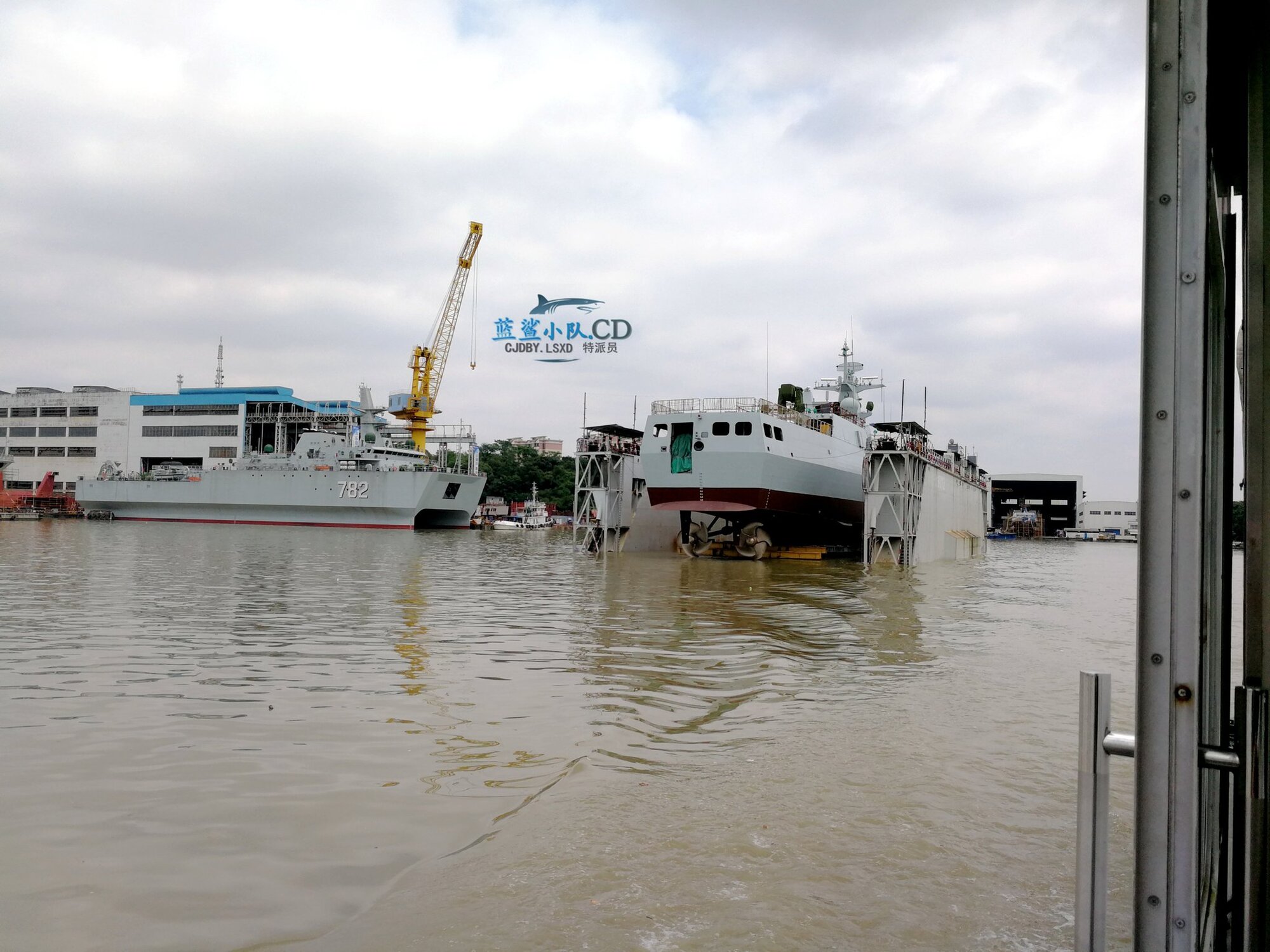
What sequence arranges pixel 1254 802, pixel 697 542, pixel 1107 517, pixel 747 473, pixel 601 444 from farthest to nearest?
1. pixel 1107 517
2. pixel 601 444
3. pixel 697 542
4. pixel 747 473
5. pixel 1254 802

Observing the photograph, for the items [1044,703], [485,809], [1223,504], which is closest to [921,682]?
[1044,703]

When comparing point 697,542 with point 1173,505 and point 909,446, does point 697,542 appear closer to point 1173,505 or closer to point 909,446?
point 909,446

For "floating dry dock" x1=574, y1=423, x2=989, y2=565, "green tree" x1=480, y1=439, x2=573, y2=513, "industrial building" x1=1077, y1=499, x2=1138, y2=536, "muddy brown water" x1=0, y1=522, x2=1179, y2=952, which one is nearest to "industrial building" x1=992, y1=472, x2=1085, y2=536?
"industrial building" x1=1077, y1=499, x2=1138, y2=536

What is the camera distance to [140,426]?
259 ft

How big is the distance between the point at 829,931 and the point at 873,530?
2841cm

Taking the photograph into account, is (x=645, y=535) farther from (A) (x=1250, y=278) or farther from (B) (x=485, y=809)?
(A) (x=1250, y=278)

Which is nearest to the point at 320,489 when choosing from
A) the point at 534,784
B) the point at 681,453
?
the point at 681,453

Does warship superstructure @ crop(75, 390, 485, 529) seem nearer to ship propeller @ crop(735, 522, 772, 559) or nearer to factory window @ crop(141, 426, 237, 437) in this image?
factory window @ crop(141, 426, 237, 437)

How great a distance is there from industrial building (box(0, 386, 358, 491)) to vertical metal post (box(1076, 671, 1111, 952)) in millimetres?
76905

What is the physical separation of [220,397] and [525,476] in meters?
34.8

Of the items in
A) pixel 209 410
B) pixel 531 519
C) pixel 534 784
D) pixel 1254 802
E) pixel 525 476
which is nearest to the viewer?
pixel 1254 802

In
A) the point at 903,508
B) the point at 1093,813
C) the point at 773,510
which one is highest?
the point at 903,508

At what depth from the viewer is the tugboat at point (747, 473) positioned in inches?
1200

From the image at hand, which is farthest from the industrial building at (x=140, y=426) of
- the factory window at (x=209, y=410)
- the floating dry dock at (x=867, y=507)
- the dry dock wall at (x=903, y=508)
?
the dry dock wall at (x=903, y=508)
